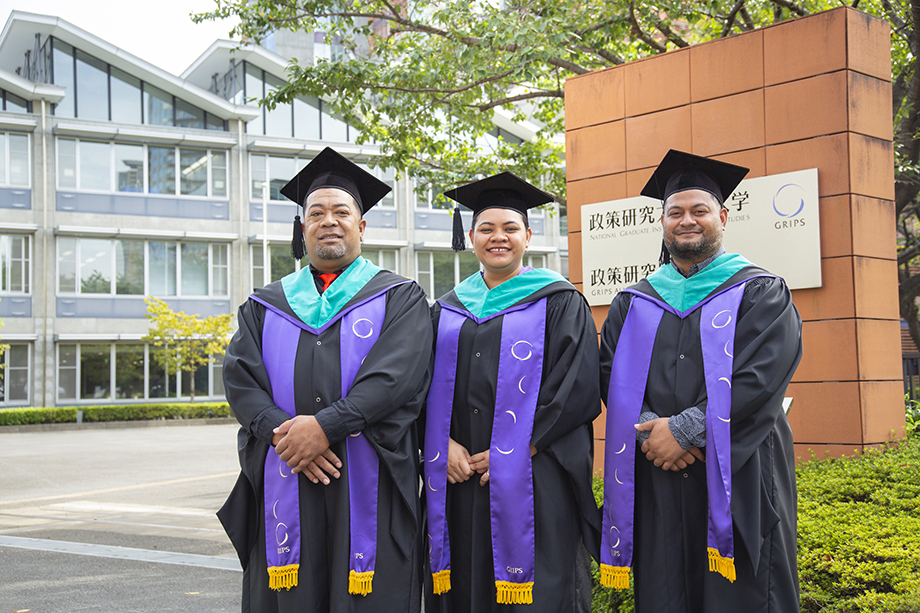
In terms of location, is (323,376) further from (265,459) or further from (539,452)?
(539,452)

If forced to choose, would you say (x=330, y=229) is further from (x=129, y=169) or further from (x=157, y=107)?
(x=157, y=107)

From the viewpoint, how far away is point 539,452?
323cm

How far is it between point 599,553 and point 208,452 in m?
12.9

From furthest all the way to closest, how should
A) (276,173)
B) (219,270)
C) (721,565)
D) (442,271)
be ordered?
(442,271) < (276,173) < (219,270) < (721,565)

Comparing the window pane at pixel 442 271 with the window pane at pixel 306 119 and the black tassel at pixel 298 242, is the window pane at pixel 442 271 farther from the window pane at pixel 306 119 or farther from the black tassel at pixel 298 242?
the black tassel at pixel 298 242

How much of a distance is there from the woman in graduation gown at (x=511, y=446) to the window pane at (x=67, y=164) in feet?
80.8

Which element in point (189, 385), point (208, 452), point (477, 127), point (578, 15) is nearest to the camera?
point (578, 15)

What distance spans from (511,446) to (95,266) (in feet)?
81.2

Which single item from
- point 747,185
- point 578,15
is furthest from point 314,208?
point 578,15

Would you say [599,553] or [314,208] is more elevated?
[314,208]

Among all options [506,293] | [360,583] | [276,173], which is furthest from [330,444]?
[276,173]

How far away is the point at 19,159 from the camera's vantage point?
24.5 m

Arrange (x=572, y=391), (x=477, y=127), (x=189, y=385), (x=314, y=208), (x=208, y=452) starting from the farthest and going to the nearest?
1. (x=189, y=385)
2. (x=208, y=452)
3. (x=477, y=127)
4. (x=314, y=208)
5. (x=572, y=391)

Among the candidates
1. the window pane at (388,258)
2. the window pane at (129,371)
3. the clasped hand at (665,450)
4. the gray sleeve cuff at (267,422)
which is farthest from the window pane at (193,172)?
the clasped hand at (665,450)
